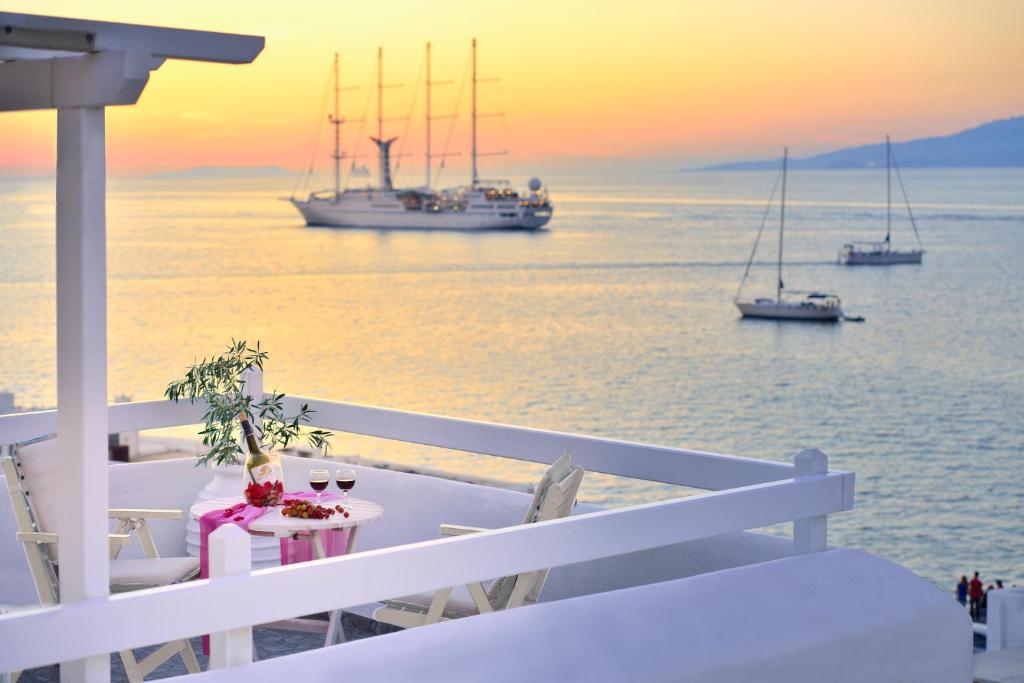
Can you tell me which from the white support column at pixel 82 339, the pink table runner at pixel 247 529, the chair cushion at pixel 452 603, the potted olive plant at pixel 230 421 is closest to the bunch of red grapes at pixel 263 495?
the pink table runner at pixel 247 529

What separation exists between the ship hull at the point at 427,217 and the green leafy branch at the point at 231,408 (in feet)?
271

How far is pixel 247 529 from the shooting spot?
201 inches

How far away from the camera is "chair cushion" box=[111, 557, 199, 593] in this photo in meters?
4.80

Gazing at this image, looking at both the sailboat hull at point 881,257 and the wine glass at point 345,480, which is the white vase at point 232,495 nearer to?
the wine glass at point 345,480

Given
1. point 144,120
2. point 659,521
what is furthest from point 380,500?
point 144,120

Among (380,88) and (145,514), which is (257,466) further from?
(380,88)

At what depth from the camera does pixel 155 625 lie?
10.3 ft

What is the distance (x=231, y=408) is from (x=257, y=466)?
472 mm

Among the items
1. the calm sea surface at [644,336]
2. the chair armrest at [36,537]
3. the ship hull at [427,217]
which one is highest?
the ship hull at [427,217]

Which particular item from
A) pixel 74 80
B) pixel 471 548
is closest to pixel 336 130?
pixel 471 548

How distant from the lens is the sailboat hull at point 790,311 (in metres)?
67.8

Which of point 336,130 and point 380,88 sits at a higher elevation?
point 380,88

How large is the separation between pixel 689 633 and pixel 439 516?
2057 mm

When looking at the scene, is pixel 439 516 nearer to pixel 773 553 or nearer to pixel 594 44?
pixel 773 553
